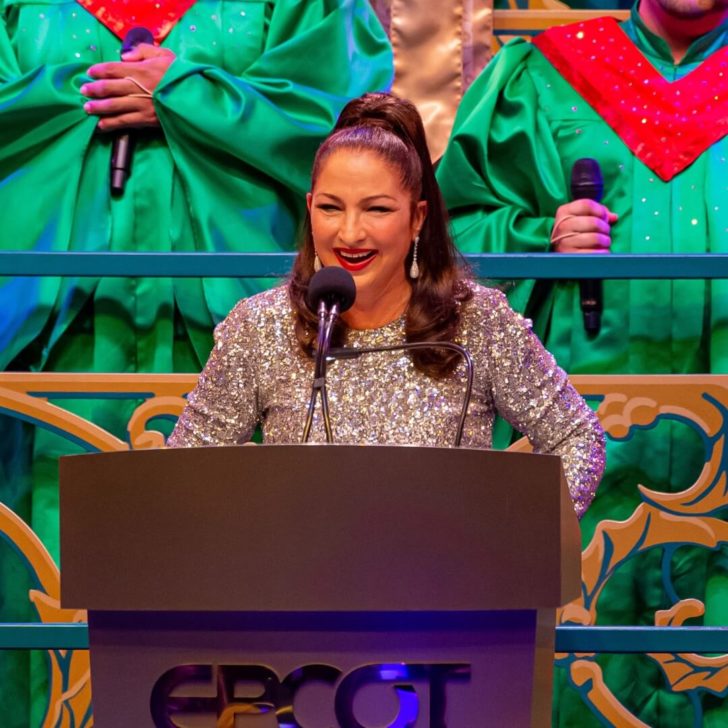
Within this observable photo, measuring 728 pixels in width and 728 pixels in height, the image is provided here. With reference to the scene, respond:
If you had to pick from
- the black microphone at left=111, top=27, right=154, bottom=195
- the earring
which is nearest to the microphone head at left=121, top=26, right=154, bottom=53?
the black microphone at left=111, top=27, right=154, bottom=195

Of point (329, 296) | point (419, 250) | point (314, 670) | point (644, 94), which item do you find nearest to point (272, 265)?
point (419, 250)

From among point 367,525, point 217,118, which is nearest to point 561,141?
point 217,118

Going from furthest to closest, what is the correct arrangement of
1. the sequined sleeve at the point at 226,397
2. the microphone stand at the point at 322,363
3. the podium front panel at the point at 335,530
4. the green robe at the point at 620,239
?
1. the green robe at the point at 620,239
2. the sequined sleeve at the point at 226,397
3. the microphone stand at the point at 322,363
4. the podium front panel at the point at 335,530

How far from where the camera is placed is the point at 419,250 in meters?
2.12

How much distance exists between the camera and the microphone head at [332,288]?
1.66 meters

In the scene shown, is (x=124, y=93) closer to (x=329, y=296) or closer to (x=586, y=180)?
(x=586, y=180)

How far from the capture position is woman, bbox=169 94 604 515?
199cm

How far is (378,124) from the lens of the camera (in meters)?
2.07

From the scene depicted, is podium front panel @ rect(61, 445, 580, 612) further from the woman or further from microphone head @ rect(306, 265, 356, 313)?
→ the woman

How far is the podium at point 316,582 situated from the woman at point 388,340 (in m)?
0.59

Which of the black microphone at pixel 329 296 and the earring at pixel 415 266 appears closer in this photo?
the black microphone at pixel 329 296

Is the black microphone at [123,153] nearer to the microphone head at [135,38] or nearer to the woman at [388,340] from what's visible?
the microphone head at [135,38]

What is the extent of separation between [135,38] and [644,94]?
1.32 meters

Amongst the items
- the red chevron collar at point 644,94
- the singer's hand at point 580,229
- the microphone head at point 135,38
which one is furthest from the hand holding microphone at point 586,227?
the microphone head at point 135,38
